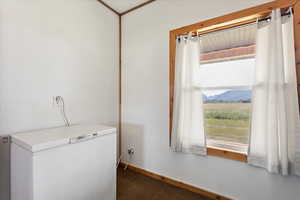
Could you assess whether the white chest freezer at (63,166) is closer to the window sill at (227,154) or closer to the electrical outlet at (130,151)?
the electrical outlet at (130,151)

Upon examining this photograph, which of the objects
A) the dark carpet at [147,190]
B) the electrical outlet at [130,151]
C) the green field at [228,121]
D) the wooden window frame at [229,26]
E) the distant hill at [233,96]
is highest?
the wooden window frame at [229,26]

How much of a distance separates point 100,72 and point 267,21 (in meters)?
2.05

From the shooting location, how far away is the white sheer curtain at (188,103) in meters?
1.69

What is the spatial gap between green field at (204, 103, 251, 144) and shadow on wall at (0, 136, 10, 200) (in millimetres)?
2086

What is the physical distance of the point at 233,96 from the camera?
1.61 meters

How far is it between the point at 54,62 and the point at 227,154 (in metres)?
2.21

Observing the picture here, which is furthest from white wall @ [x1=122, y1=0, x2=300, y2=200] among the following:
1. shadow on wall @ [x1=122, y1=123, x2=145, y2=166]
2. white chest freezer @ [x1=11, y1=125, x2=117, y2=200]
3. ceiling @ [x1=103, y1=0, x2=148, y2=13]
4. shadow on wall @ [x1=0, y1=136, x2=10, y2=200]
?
shadow on wall @ [x1=0, y1=136, x2=10, y2=200]

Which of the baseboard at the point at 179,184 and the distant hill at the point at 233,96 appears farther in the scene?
the baseboard at the point at 179,184

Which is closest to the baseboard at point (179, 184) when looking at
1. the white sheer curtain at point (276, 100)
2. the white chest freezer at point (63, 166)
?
the white sheer curtain at point (276, 100)

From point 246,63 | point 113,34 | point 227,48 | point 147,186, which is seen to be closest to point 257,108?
point 246,63

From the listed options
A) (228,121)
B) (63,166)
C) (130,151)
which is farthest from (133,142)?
(228,121)

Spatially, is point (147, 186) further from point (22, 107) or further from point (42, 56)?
point (42, 56)

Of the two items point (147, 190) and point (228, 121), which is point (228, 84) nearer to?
point (228, 121)

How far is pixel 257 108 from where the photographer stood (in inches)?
54.0
